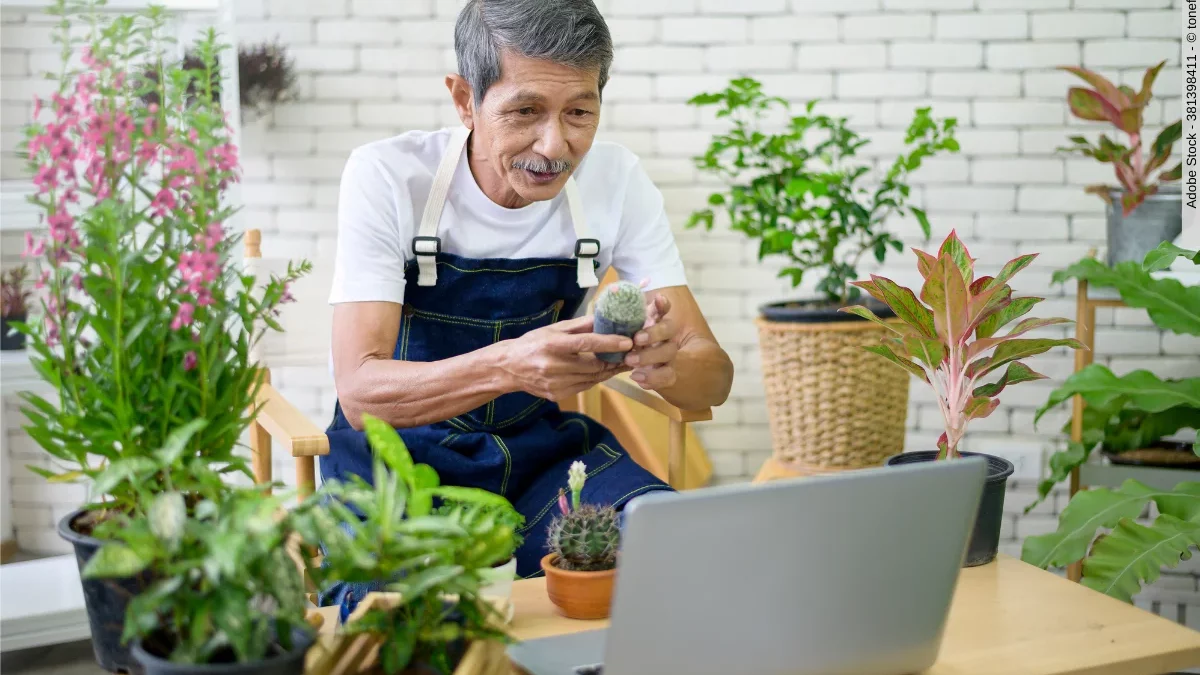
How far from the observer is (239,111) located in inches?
133

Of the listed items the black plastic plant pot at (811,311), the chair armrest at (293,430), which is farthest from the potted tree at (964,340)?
the black plastic plant pot at (811,311)

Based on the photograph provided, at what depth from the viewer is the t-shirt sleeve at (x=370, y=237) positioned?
6.75ft

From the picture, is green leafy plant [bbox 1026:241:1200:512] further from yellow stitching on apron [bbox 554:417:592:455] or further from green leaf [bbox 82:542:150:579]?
green leaf [bbox 82:542:150:579]

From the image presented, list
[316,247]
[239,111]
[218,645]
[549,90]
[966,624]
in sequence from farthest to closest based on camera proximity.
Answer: [316,247] → [239,111] → [549,90] → [966,624] → [218,645]

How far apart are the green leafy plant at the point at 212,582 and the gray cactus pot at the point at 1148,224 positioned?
2.58 metres

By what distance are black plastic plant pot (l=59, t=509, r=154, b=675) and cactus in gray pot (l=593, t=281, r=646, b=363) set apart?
2.68 feet

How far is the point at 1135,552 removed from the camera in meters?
2.19

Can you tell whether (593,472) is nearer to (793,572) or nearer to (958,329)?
(958,329)

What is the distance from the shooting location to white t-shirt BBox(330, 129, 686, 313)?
2094 millimetres

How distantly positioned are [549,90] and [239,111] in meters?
1.73

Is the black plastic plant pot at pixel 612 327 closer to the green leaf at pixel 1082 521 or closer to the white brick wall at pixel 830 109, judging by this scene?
the green leaf at pixel 1082 521

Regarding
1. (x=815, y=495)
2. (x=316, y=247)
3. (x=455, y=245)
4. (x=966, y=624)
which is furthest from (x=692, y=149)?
(x=815, y=495)

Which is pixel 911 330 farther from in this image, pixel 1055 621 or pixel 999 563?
pixel 1055 621

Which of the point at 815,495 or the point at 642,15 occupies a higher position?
the point at 642,15
